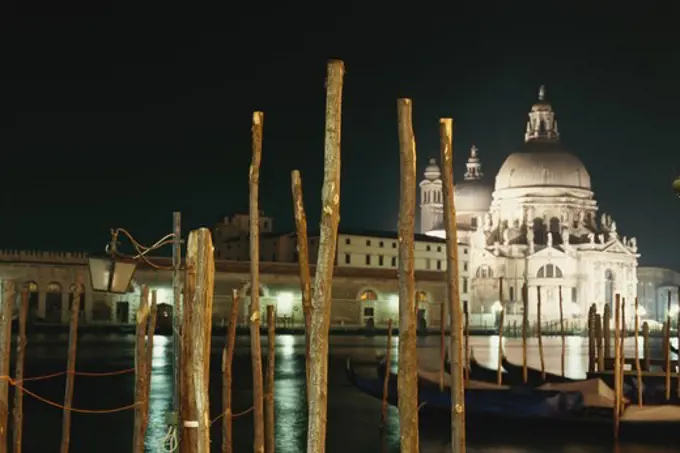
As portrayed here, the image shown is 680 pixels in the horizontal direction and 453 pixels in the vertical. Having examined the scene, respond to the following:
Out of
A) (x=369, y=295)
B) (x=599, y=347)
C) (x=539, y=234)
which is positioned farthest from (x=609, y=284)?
(x=599, y=347)

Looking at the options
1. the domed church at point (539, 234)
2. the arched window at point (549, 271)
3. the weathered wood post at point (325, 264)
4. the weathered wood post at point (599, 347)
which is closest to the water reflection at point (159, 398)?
the weathered wood post at point (325, 264)

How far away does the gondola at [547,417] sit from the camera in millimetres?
13195

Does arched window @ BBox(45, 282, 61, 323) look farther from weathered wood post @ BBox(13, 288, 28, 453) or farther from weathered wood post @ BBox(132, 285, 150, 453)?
weathered wood post @ BBox(132, 285, 150, 453)

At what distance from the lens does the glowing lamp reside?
7.70m

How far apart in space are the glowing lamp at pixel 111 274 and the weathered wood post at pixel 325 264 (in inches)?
63.1

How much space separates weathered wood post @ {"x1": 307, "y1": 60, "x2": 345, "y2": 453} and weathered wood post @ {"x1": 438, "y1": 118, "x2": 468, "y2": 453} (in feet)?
3.41

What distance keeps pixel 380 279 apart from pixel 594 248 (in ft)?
46.3

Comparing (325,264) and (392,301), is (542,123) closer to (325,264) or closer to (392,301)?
(392,301)

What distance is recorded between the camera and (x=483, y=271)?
5925 centimetres

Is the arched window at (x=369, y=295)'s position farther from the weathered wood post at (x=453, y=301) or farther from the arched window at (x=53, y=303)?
the weathered wood post at (x=453, y=301)

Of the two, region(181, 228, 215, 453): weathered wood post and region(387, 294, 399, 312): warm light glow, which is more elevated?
region(387, 294, 399, 312): warm light glow

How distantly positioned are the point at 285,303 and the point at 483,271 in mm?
16417

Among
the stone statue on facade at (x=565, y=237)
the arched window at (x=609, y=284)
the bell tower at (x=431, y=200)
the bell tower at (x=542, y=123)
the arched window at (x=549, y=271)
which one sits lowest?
the arched window at (x=609, y=284)

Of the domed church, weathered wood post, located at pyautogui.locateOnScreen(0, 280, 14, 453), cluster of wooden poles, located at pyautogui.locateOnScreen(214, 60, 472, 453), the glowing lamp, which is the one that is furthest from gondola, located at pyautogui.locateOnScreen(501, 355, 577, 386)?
the domed church
